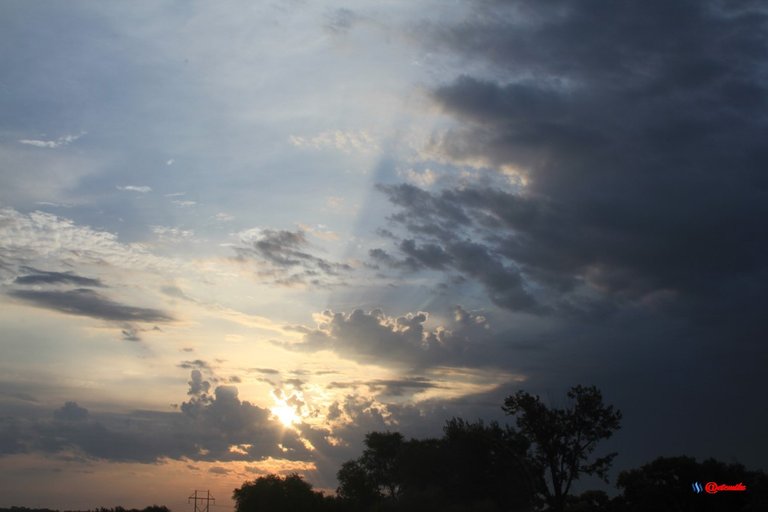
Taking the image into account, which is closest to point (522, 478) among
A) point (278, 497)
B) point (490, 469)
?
point (490, 469)

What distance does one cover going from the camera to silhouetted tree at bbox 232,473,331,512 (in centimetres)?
9381

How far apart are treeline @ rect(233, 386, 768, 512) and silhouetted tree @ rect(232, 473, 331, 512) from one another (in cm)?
15

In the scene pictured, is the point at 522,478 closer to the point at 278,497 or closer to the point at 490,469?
the point at 490,469

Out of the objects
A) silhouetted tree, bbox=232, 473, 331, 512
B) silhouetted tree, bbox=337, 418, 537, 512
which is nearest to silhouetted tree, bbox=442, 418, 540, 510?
silhouetted tree, bbox=337, 418, 537, 512

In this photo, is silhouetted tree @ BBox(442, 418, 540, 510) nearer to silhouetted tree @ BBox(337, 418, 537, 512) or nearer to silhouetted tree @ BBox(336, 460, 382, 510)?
silhouetted tree @ BBox(337, 418, 537, 512)

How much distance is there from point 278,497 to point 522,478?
33727 millimetres

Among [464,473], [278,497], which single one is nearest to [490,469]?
[464,473]

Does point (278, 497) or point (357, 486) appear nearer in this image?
point (278, 497)

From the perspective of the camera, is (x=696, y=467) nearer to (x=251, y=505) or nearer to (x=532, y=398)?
(x=532, y=398)

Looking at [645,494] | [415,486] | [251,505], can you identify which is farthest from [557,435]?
[251,505]

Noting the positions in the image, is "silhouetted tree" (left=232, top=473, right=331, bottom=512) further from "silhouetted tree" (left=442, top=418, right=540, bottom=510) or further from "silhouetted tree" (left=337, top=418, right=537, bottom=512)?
"silhouetted tree" (left=442, top=418, right=540, bottom=510)

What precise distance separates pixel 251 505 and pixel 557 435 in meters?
44.4

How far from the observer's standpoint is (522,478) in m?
89.7

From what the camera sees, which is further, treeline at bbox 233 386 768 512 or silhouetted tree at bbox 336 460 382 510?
silhouetted tree at bbox 336 460 382 510
